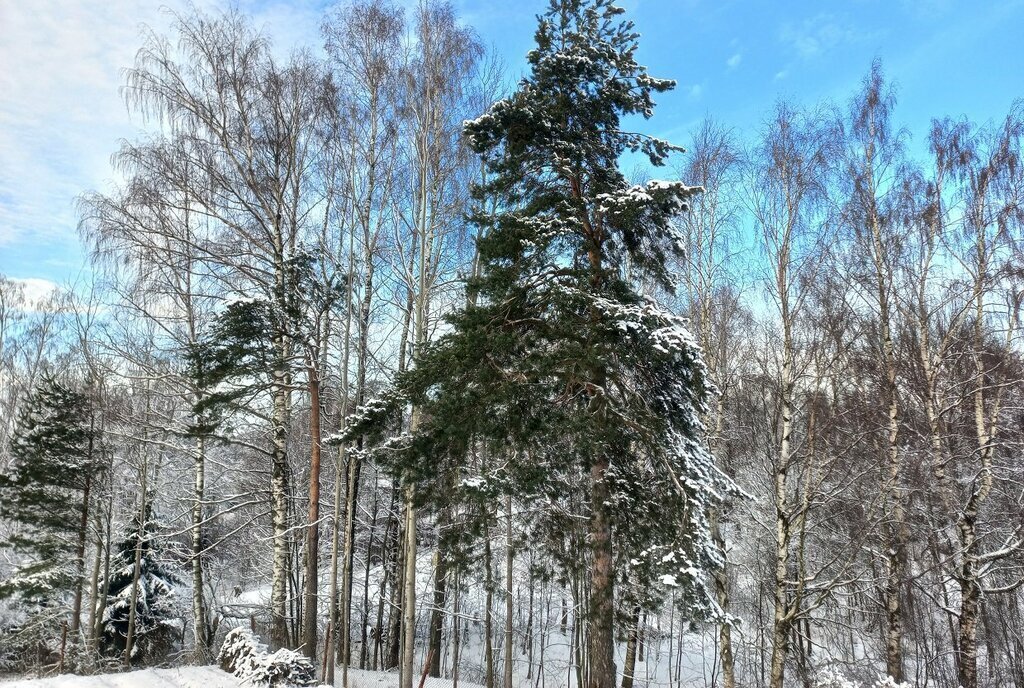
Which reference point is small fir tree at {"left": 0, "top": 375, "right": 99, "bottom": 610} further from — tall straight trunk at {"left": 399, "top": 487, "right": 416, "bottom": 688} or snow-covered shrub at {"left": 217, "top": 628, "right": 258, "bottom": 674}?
tall straight trunk at {"left": 399, "top": 487, "right": 416, "bottom": 688}

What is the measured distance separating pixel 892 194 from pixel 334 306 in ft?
36.9

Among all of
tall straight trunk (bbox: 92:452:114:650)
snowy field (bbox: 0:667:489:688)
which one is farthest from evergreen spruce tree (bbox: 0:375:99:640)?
snowy field (bbox: 0:667:489:688)

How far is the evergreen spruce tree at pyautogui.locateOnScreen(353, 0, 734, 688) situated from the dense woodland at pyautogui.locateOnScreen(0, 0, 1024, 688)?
55 millimetres

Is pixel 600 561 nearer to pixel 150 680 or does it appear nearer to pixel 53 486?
pixel 150 680

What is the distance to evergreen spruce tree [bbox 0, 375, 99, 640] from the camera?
14547 mm

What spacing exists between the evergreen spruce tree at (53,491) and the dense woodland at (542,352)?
3.2 inches

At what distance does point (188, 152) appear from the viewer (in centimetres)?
1098

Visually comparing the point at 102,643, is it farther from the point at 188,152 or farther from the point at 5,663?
the point at 188,152

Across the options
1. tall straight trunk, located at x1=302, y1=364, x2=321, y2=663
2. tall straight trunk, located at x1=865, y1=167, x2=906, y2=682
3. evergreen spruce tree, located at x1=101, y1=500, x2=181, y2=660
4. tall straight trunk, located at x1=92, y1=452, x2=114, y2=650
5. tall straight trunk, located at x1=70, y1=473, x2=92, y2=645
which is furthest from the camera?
evergreen spruce tree, located at x1=101, y1=500, x2=181, y2=660

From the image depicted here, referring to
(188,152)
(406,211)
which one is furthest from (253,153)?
(406,211)

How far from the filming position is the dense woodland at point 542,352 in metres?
7.21

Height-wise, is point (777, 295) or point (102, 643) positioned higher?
point (777, 295)

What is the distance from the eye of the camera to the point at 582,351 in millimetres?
6805

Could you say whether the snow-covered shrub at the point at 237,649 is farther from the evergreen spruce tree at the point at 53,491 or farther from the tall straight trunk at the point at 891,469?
the tall straight trunk at the point at 891,469
